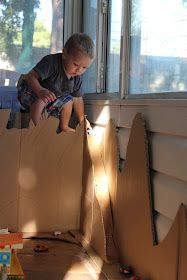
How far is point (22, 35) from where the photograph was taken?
8.45ft

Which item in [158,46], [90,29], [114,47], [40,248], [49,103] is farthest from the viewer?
[90,29]

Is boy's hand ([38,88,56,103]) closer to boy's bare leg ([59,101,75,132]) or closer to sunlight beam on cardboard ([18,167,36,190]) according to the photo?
boy's bare leg ([59,101,75,132])

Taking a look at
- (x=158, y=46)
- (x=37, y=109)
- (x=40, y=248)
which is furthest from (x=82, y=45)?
(x=40, y=248)

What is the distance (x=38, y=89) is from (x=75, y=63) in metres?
0.20

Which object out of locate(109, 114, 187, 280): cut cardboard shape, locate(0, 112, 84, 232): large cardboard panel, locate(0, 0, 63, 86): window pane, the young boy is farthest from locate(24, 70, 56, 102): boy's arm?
locate(109, 114, 187, 280): cut cardboard shape

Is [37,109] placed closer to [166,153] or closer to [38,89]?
[38,89]

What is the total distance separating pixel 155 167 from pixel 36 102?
94cm

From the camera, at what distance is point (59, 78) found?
223 centimetres

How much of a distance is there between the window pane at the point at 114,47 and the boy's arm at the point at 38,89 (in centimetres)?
26

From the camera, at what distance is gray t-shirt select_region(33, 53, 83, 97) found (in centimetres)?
220

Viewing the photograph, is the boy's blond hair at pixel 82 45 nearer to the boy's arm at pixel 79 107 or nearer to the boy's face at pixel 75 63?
the boy's face at pixel 75 63

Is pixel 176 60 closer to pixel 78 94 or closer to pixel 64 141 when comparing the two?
pixel 64 141

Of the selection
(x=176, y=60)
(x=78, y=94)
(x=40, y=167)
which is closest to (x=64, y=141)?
(x=40, y=167)

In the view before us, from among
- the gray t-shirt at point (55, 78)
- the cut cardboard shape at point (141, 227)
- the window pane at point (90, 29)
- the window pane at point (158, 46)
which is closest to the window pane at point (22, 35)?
the window pane at point (90, 29)
